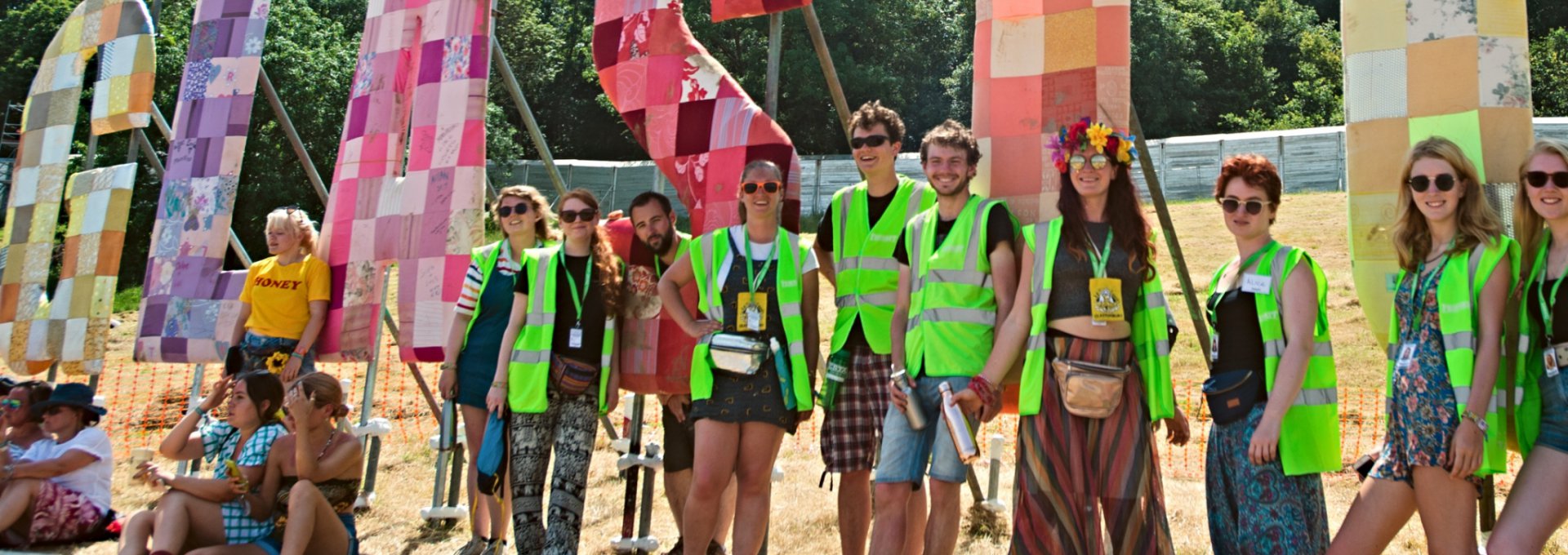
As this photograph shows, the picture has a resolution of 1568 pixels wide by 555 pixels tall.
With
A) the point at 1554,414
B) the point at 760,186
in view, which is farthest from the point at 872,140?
the point at 1554,414

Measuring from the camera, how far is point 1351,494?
5574 mm

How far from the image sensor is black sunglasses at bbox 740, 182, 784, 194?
3.96 metres

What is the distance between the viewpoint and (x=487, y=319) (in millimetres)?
4652

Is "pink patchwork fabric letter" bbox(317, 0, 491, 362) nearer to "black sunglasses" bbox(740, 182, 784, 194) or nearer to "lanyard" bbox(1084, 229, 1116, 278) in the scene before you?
"black sunglasses" bbox(740, 182, 784, 194)

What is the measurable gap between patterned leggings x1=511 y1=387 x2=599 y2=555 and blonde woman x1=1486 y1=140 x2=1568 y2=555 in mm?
2664

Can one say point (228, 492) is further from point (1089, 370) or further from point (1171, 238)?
point (1171, 238)

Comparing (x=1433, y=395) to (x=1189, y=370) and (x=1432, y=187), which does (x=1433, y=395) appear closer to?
(x=1432, y=187)

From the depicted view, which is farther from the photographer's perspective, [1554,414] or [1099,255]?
[1099,255]

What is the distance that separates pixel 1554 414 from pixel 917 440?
150 cm

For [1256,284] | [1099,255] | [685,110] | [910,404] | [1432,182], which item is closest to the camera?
[1432,182]

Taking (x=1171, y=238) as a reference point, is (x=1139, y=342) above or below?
below

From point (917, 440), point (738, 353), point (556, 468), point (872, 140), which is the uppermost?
point (872, 140)

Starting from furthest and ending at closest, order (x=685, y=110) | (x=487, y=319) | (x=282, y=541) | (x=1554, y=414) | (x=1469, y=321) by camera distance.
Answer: (x=685, y=110)
(x=487, y=319)
(x=282, y=541)
(x=1469, y=321)
(x=1554, y=414)

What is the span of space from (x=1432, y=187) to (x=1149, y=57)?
22.6 metres
